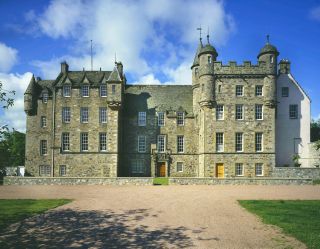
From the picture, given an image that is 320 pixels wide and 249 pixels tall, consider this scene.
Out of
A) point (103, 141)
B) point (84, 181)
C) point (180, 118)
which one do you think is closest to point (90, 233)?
point (84, 181)

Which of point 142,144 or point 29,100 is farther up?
point 29,100

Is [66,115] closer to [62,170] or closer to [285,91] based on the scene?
[62,170]

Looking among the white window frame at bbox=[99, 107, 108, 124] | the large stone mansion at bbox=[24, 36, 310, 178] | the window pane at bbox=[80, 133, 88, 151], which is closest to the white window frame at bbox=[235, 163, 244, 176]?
the large stone mansion at bbox=[24, 36, 310, 178]

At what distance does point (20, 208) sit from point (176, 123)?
26.1 meters

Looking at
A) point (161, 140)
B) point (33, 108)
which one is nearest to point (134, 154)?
point (161, 140)

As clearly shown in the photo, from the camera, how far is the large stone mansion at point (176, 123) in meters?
34.4

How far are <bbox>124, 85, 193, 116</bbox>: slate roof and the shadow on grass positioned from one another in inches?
1055

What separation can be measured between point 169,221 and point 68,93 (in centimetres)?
3009

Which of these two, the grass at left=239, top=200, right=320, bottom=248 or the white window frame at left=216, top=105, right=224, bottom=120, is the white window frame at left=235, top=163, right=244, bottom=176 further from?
the grass at left=239, top=200, right=320, bottom=248

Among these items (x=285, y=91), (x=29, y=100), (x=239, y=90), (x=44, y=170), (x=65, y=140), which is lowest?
(x=44, y=170)

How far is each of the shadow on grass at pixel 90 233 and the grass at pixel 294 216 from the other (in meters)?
4.06

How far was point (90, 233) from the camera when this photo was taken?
10.4 m

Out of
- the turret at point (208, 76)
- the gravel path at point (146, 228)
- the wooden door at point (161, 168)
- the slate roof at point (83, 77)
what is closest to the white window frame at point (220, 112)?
the turret at point (208, 76)

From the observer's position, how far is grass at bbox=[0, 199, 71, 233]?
12.4 meters
